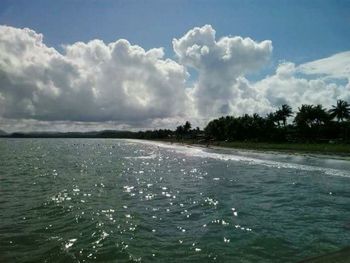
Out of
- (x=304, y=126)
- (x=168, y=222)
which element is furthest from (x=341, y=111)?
(x=168, y=222)

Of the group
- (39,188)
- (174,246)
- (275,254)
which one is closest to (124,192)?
(39,188)

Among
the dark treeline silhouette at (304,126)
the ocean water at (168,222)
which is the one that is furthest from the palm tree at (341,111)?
the ocean water at (168,222)

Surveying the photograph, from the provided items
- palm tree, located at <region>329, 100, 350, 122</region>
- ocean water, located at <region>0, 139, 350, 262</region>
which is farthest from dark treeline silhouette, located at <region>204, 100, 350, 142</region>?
ocean water, located at <region>0, 139, 350, 262</region>

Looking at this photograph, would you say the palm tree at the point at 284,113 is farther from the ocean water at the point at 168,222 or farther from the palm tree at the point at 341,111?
the ocean water at the point at 168,222

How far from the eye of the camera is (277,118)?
17150 centimetres

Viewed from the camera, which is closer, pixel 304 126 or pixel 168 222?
pixel 168 222

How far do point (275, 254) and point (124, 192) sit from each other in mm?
16858

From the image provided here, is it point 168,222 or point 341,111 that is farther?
point 341,111

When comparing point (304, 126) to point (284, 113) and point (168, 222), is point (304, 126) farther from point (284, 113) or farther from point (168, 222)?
point (168, 222)

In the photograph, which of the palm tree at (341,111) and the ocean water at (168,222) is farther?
the palm tree at (341,111)

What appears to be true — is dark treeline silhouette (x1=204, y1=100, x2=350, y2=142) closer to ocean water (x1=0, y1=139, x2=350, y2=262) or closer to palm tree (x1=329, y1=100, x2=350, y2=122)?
palm tree (x1=329, y1=100, x2=350, y2=122)

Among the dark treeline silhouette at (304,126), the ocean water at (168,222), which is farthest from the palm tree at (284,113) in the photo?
the ocean water at (168,222)

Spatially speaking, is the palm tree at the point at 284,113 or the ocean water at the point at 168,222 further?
the palm tree at the point at 284,113

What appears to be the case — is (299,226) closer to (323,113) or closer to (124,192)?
(124,192)
